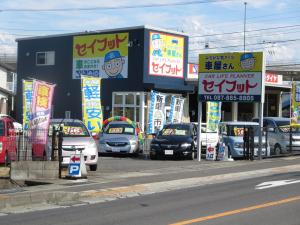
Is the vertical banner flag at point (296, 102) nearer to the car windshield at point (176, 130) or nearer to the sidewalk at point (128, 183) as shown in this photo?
the sidewalk at point (128, 183)

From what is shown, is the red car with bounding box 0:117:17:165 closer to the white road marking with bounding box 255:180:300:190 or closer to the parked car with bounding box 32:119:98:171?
the parked car with bounding box 32:119:98:171

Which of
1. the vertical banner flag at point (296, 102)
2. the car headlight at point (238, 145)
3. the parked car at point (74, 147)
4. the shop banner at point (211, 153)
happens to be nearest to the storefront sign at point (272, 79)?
the vertical banner flag at point (296, 102)

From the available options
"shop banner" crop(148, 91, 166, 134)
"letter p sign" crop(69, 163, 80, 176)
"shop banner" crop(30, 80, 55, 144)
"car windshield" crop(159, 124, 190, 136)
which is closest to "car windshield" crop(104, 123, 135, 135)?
"car windshield" crop(159, 124, 190, 136)

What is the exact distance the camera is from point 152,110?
29.8m

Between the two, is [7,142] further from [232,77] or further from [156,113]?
[156,113]

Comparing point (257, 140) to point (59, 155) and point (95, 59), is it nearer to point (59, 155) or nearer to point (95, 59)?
point (59, 155)

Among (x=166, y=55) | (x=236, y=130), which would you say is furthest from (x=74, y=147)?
(x=166, y=55)

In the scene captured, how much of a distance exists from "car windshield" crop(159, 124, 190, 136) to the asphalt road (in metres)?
10.4

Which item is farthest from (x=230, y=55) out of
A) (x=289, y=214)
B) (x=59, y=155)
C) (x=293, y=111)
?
(x=289, y=214)

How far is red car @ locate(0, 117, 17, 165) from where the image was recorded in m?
17.4

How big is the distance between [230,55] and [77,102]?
899 inches

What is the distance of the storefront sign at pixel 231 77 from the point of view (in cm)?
2245

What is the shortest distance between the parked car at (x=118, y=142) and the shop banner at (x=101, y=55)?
16.1 meters

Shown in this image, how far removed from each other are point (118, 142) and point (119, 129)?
1.39 meters
